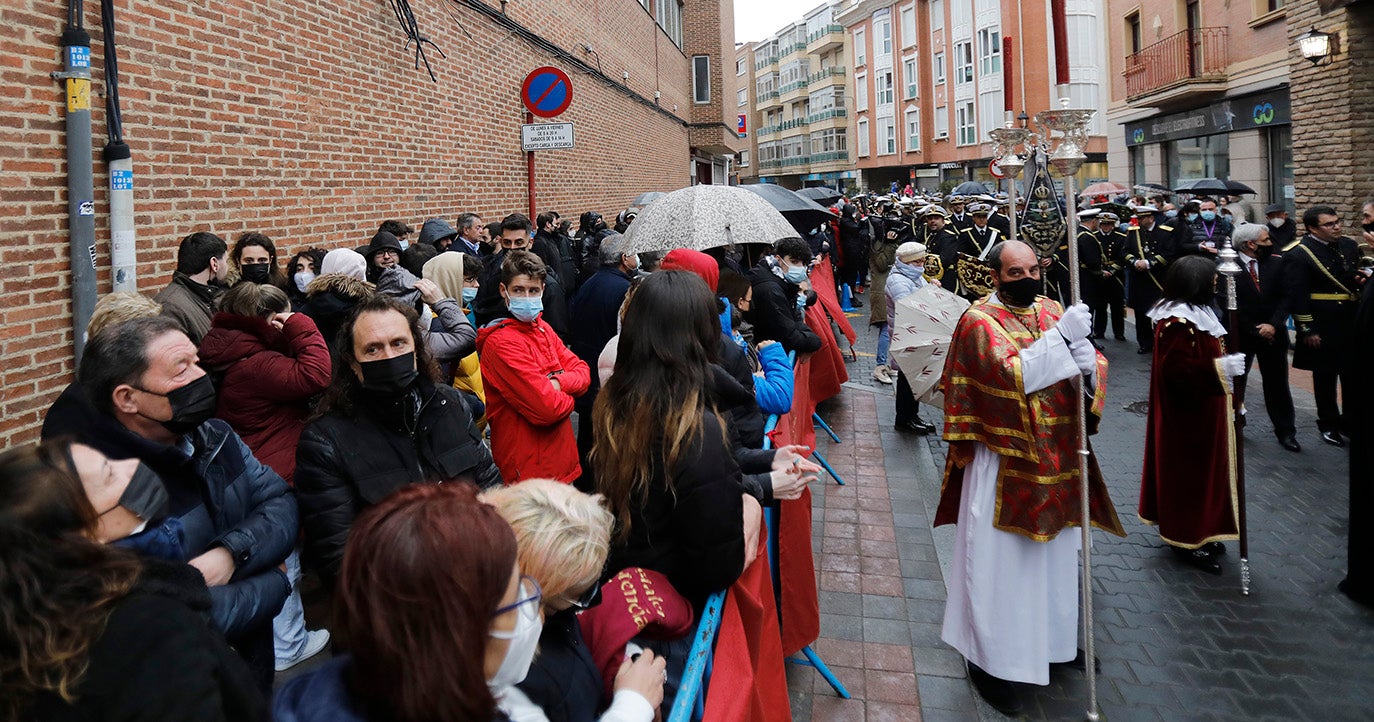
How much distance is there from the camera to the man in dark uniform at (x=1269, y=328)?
790cm

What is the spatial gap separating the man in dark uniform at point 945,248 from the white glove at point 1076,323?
7582mm

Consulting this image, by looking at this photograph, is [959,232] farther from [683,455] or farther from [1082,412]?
[683,455]

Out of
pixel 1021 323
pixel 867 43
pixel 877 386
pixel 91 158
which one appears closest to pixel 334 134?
pixel 91 158

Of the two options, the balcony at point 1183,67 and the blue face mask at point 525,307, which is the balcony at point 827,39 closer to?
the balcony at point 1183,67

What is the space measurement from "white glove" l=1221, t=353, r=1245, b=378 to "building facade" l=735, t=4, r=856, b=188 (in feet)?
213

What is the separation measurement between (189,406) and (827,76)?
7683 centimetres

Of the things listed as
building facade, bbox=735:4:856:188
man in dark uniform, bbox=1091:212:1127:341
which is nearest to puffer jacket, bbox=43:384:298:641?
man in dark uniform, bbox=1091:212:1127:341

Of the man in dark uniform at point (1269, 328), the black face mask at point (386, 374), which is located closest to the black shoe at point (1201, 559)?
the man in dark uniform at point (1269, 328)

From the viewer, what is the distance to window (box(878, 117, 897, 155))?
190 feet

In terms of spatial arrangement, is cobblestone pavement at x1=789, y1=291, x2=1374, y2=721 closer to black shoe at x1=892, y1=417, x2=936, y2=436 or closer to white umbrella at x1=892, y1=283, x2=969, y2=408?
white umbrella at x1=892, y1=283, x2=969, y2=408

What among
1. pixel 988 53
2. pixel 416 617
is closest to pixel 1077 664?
pixel 416 617

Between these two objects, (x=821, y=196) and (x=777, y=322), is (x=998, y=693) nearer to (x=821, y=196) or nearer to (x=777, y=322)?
(x=777, y=322)

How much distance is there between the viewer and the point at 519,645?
168cm

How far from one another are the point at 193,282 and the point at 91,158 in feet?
3.21
